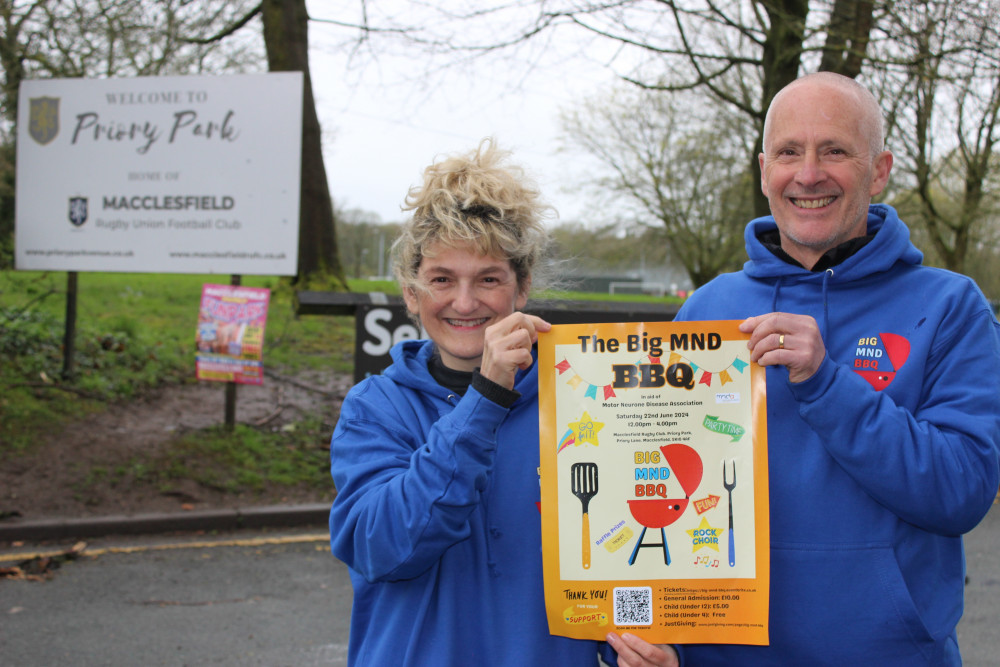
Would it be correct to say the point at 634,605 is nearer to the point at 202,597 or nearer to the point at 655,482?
the point at 655,482

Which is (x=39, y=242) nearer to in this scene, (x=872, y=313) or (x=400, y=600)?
(x=400, y=600)

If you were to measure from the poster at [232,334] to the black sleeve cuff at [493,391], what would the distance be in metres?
5.68

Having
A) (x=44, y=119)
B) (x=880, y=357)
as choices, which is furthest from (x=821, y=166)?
(x=44, y=119)

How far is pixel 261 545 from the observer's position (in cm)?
573

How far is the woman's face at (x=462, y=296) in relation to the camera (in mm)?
1829

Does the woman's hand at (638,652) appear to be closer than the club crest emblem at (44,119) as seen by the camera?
Yes

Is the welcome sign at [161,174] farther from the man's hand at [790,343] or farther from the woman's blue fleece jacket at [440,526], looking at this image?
the man's hand at [790,343]

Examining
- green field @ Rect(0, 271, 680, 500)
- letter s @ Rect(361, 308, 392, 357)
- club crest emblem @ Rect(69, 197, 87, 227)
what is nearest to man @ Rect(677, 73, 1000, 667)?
letter s @ Rect(361, 308, 392, 357)

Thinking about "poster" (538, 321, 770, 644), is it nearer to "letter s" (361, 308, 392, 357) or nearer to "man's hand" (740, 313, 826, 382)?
"man's hand" (740, 313, 826, 382)

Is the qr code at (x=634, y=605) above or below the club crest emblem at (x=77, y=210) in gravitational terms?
below

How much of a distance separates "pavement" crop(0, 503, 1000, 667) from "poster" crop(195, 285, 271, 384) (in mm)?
1402

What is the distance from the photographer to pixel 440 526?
158cm

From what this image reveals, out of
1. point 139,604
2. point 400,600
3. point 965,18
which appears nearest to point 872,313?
point 400,600

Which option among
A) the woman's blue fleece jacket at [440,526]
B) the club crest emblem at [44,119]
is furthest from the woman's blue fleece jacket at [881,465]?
the club crest emblem at [44,119]
